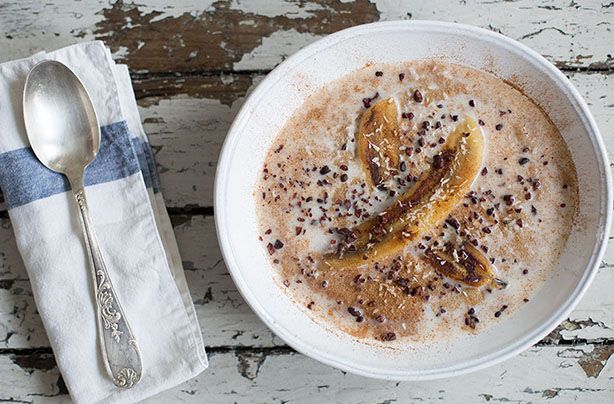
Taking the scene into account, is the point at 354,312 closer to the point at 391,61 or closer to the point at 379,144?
the point at 379,144

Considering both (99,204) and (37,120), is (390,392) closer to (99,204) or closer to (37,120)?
(99,204)


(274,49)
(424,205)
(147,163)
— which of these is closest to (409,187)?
(424,205)

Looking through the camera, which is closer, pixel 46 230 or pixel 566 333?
pixel 46 230

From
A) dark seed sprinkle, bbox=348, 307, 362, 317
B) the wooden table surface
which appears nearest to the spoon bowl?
the wooden table surface

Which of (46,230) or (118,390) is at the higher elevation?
(46,230)

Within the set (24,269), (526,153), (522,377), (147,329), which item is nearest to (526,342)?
(522,377)

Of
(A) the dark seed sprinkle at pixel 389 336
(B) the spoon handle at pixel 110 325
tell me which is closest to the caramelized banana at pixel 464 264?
(A) the dark seed sprinkle at pixel 389 336

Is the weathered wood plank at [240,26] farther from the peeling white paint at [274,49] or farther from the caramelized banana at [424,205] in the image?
the caramelized banana at [424,205]
